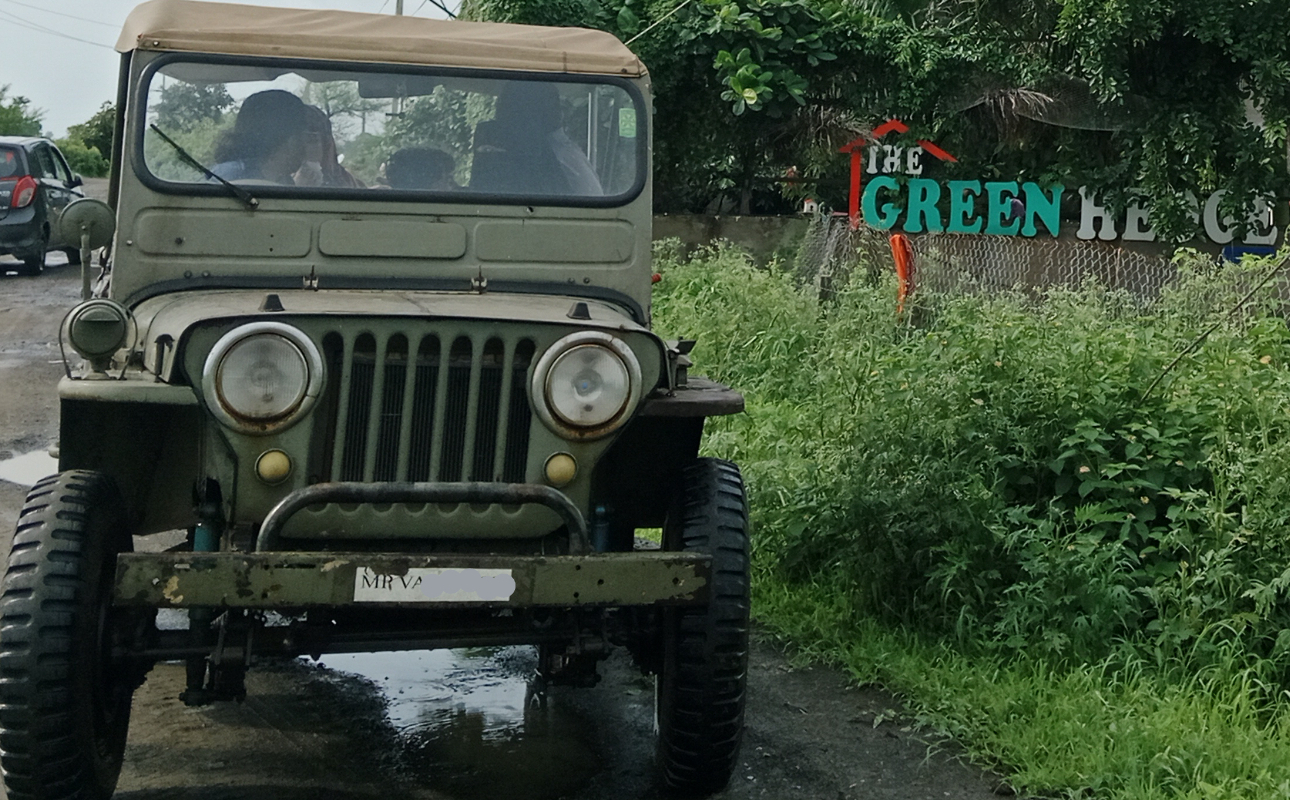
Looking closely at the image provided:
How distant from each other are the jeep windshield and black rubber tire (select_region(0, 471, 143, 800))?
125 cm

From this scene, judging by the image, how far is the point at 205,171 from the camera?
4.56 m

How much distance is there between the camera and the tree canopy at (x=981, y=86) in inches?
476

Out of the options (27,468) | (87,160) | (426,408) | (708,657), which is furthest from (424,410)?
(87,160)

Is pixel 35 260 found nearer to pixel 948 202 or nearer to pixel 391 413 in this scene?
pixel 948 202

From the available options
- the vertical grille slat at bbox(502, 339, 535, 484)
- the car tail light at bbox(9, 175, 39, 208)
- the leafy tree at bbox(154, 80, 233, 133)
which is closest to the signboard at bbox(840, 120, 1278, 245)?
the car tail light at bbox(9, 175, 39, 208)

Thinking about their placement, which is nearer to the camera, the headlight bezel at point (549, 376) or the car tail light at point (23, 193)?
the headlight bezel at point (549, 376)

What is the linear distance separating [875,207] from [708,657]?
1131 centimetres

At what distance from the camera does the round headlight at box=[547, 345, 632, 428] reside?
A: 3727 mm

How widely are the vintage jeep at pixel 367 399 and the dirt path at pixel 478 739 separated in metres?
0.33

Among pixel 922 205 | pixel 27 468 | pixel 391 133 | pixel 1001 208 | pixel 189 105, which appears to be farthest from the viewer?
pixel 922 205

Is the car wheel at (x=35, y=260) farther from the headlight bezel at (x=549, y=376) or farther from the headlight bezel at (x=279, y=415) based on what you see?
the headlight bezel at (x=549, y=376)

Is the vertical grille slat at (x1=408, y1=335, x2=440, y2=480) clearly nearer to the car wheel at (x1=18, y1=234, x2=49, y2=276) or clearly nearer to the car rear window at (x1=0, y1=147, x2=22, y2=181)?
the car rear window at (x1=0, y1=147, x2=22, y2=181)

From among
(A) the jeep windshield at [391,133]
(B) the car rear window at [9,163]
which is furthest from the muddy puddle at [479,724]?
(B) the car rear window at [9,163]

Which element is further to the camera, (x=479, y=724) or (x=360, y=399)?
(x=479, y=724)
